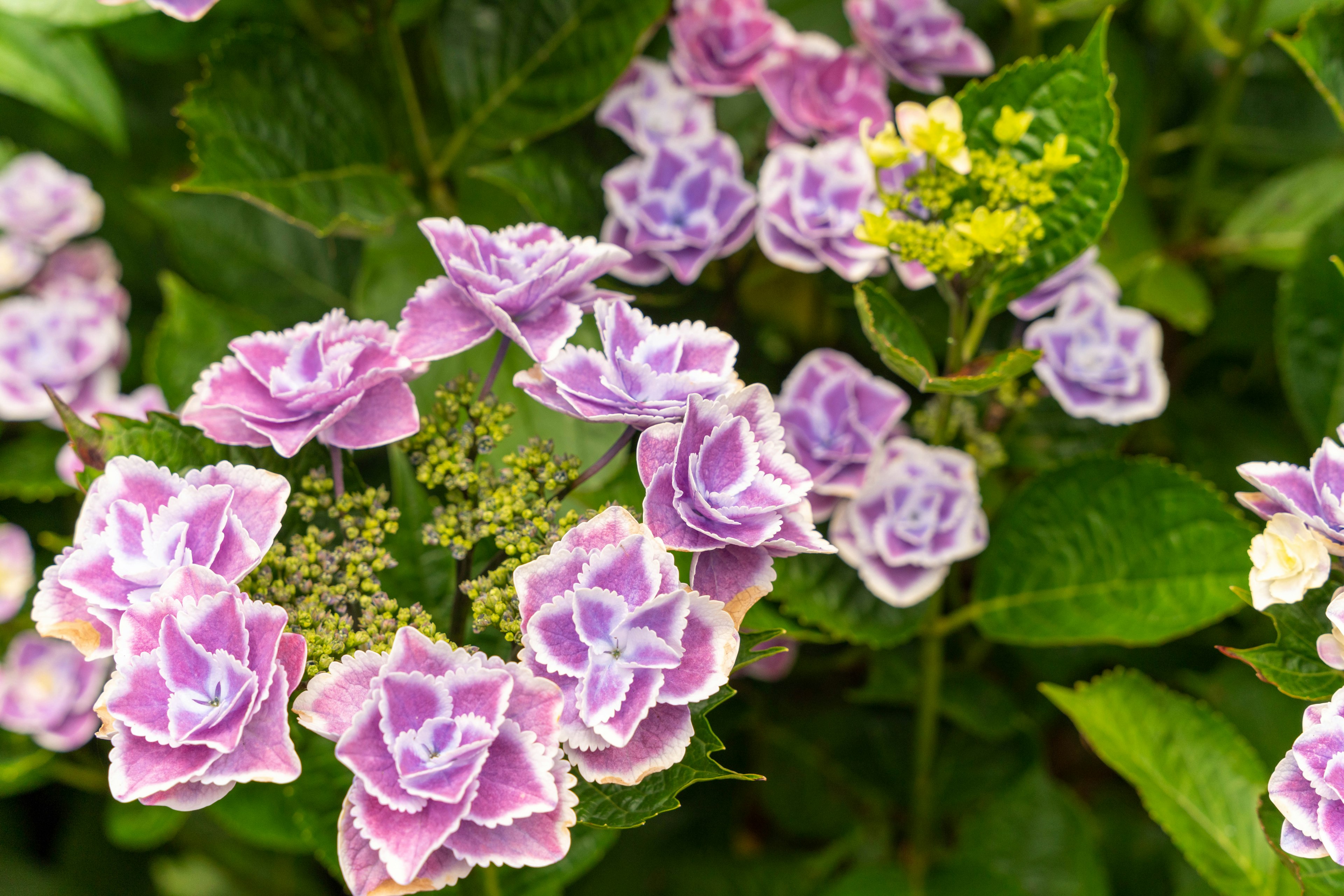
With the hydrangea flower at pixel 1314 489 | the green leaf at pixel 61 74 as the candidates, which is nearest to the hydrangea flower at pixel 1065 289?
the hydrangea flower at pixel 1314 489

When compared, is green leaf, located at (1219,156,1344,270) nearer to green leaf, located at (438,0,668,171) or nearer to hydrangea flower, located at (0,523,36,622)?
green leaf, located at (438,0,668,171)

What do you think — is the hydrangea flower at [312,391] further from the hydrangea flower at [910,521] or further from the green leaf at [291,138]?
the hydrangea flower at [910,521]

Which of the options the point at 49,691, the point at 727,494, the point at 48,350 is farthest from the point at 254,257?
the point at 727,494

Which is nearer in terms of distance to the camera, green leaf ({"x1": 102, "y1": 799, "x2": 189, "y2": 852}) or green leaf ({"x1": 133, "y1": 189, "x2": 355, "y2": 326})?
green leaf ({"x1": 102, "y1": 799, "x2": 189, "y2": 852})

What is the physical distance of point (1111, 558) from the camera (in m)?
1.00

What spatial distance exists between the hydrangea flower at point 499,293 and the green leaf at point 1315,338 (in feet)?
2.50

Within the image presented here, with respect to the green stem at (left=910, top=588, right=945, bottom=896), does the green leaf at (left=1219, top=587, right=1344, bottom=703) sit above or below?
above

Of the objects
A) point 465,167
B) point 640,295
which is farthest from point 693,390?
point 465,167

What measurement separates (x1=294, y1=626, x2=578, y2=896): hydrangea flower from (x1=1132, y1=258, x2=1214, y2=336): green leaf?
0.83m

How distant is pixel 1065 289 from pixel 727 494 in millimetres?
526

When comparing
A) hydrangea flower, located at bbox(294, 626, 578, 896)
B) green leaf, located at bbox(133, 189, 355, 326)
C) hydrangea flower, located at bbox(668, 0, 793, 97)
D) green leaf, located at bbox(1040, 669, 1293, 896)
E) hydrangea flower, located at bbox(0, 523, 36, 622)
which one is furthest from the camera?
green leaf, located at bbox(133, 189, 355, 326)

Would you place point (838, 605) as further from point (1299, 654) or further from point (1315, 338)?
point (1315, 338)

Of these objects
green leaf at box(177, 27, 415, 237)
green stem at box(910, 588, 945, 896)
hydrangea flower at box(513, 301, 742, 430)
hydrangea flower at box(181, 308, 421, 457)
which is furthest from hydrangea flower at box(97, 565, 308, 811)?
green stem at box(910, 588, 945, 896)

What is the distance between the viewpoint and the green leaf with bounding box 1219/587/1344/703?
69 centimetres
